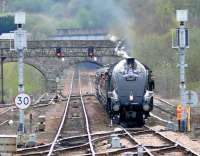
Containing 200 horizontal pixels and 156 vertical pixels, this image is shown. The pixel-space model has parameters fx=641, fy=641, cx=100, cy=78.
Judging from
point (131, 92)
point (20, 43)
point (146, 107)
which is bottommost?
point (146, 107)

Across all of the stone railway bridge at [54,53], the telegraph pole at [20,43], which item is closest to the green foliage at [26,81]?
the stone railway bridge at [54,53]

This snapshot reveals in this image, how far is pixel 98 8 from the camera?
87312 millimetres

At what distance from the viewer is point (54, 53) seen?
6838 centimetres

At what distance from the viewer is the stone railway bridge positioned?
210 ft

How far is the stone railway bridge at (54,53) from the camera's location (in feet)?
210

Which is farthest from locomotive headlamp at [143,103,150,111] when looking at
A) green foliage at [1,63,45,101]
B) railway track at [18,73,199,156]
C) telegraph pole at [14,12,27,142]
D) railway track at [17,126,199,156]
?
green foliage at [1,63,45,101]

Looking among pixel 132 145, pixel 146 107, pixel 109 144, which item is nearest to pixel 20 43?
pixel 146 107

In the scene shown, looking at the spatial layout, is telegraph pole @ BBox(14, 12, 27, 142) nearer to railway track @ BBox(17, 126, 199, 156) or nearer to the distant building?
railway track @ BBox(17, 126, 199, 156)

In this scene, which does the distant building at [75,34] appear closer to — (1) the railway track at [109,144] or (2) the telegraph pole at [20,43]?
(2) the telegraph pole at [20,43]

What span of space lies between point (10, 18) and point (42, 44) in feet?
Answer: 32.9

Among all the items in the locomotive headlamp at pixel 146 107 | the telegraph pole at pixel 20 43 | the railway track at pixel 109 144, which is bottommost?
the railway track at pixel 109 144

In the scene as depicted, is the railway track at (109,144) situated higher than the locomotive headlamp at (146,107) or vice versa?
the locomotive headlamp at (146,107)

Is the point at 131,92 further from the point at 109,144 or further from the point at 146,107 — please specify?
the point at 109,144

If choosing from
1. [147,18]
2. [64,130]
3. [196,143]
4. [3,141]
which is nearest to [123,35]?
[147,18]
